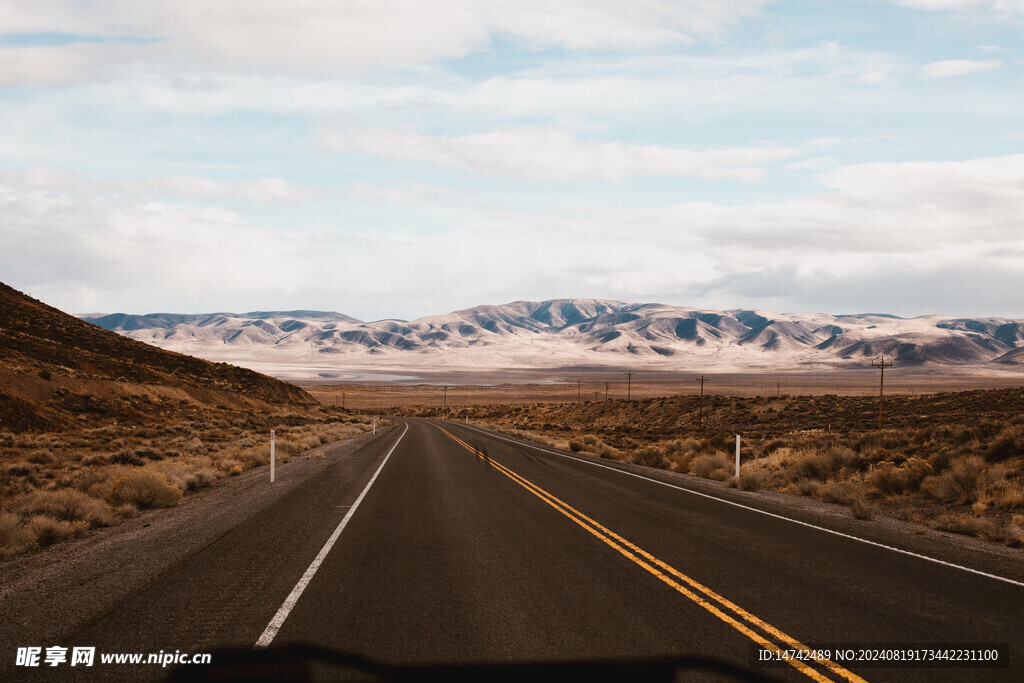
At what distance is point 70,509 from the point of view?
1142 cm

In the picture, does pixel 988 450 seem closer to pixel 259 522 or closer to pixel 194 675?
pixel 259 522

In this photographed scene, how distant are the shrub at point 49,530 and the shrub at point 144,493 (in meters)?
2.79

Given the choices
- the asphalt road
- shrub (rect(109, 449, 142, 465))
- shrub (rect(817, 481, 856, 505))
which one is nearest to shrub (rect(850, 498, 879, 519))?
shrub (rect(817, 481, 856, 505))

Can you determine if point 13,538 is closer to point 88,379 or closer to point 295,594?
point 295,594

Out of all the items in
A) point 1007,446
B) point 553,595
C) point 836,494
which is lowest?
point 836,494

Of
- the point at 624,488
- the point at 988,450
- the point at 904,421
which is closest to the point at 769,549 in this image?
the point at 624,488

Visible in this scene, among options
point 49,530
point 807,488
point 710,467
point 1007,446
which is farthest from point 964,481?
point 49,530

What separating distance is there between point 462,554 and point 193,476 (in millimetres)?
10932

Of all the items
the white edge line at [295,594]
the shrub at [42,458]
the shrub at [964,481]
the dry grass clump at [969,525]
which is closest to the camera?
the white edge line at [295,594]

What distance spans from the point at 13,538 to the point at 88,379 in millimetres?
38899

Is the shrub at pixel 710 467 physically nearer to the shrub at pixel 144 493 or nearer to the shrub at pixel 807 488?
the shrub at pixel 807 488

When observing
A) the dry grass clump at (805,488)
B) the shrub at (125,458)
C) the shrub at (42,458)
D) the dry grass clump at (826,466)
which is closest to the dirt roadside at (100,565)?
the shrub at (125,458)

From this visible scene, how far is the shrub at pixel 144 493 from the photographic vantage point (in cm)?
1335

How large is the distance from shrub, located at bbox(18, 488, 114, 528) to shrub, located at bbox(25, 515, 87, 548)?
23.0 inches
